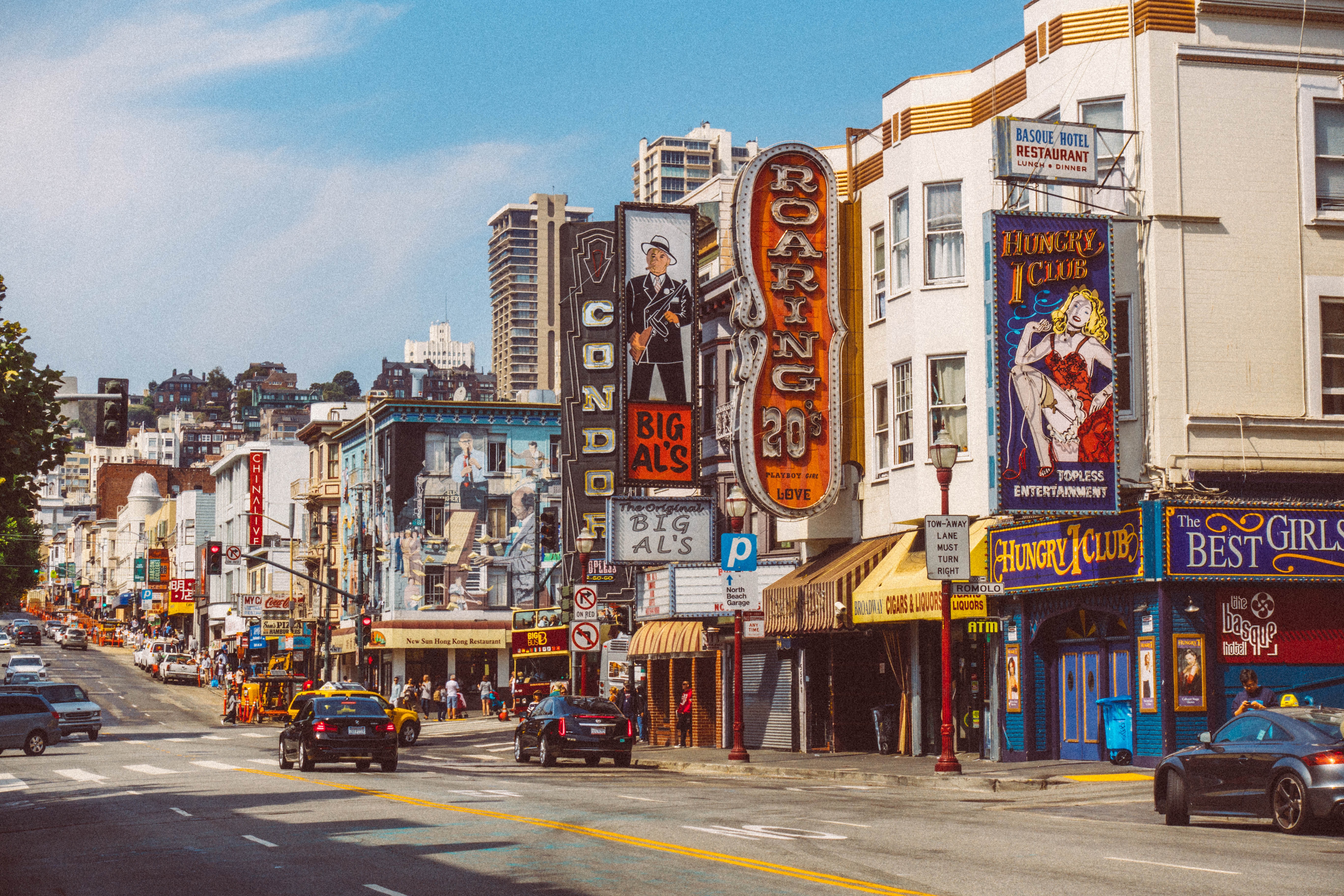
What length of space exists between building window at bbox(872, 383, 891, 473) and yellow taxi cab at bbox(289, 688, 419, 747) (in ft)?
41.6

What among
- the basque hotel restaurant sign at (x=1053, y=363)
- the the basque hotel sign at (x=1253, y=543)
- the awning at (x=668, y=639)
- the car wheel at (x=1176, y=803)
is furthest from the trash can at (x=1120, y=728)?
the awning at (x=668, y=639)

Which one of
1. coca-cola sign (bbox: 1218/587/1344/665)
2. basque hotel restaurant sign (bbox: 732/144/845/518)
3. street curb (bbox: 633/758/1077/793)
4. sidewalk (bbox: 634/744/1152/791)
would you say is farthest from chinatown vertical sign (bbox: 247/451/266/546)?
coca-cola sign (bbox: 1218/587/1344/665)

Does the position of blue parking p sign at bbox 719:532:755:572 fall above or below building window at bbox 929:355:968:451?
below

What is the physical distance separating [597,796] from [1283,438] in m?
13.7

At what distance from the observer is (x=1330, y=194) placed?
1171 inches

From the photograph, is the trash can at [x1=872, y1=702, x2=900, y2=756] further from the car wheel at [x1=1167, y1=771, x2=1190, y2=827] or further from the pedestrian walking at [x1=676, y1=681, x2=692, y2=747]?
the car wheel at [x1=1167, y1=771, x2=1190, y2=827]

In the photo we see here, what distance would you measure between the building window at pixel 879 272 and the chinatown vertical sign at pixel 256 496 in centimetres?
7217

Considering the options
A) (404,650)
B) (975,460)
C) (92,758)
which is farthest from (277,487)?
(975,460)

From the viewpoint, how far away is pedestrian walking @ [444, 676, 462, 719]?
6956cm

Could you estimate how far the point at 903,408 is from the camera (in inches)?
1368

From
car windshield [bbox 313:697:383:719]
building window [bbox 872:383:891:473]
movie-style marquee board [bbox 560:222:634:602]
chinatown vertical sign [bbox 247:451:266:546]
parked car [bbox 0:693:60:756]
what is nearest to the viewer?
car windshield [bbox 313:697:383:719]

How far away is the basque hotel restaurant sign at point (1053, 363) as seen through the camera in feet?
90.4

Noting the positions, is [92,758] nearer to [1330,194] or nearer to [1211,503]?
→ [1211,503]

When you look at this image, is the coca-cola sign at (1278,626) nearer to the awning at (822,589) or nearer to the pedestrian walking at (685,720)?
the awning at (822,589)
